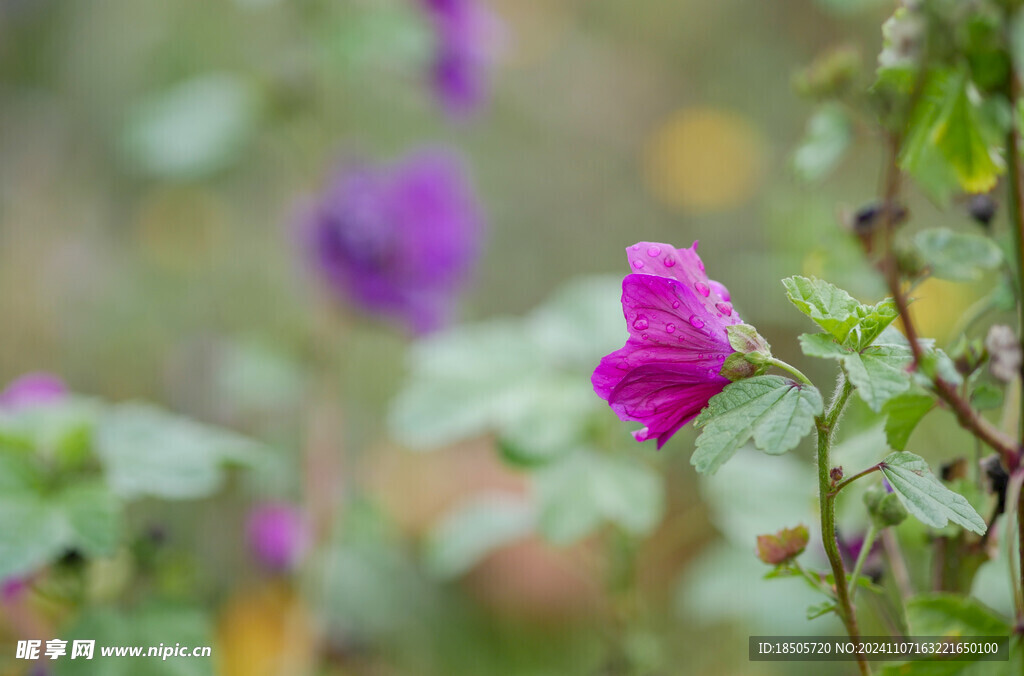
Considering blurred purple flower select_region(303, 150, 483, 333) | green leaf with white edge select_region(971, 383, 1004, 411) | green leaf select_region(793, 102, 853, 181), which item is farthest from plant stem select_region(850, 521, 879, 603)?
blurred purple flower select_region(303, 150, 483, 333)

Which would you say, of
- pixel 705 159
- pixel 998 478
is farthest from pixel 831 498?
pixel 705 159

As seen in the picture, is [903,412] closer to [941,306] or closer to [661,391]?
[661,391]

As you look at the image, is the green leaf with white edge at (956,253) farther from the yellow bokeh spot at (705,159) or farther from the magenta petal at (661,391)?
the yellow bokeh spot at (705,159)

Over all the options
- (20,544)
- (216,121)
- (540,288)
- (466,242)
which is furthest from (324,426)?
(540,288)

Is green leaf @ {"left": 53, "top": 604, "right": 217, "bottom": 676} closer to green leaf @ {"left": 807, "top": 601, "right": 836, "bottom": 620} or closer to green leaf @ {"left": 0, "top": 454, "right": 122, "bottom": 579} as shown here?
green leaf @ {"left": 0, "top": 454, "right": 122, "bottom": 579}

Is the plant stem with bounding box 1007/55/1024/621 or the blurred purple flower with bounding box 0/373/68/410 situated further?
the blurred purple flower with bounding box 0/373/68/410

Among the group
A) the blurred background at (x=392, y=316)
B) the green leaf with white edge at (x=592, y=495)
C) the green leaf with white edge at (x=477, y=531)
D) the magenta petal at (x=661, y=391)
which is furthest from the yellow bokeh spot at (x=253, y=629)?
the magenta petal at (x=661, y=391)
